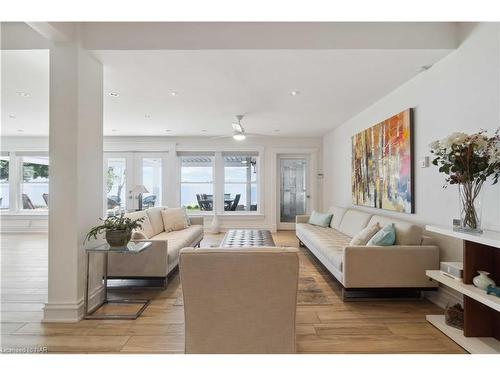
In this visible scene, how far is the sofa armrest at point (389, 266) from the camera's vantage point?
2.96 meters

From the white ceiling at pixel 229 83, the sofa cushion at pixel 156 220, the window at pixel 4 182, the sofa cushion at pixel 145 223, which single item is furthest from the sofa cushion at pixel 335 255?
the window at pixel 4 182

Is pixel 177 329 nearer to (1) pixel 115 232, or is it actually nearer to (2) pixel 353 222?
(1) pixel 115 232

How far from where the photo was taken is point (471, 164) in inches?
85.4

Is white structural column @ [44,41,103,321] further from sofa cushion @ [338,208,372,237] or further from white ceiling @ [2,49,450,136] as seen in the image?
sofa cushion @ [338,208,372,237]

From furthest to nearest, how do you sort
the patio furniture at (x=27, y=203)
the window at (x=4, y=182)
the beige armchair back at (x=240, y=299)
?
the patio furniture at (x=27, y=203) → the window at (x=4, y=182) → the beige armchair back at (x=240, y=299)

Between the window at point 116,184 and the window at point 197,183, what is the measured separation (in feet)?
5.01

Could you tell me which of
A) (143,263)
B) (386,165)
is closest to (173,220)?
(143,263)

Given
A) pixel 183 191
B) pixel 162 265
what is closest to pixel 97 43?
pixel 162 265

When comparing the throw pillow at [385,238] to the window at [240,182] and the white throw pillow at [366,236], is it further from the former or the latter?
the window at [240,182]

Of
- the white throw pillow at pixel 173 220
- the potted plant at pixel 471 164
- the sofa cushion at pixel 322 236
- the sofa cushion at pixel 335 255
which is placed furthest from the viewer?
the white throw pillow at pixel 173 220

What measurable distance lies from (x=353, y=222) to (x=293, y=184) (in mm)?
3409

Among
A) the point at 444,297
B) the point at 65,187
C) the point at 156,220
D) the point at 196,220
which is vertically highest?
the point at 65,187

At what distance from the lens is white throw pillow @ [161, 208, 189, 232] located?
4840mm

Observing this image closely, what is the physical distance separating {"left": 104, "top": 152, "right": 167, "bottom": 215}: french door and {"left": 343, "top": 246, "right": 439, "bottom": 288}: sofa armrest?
224 inches
